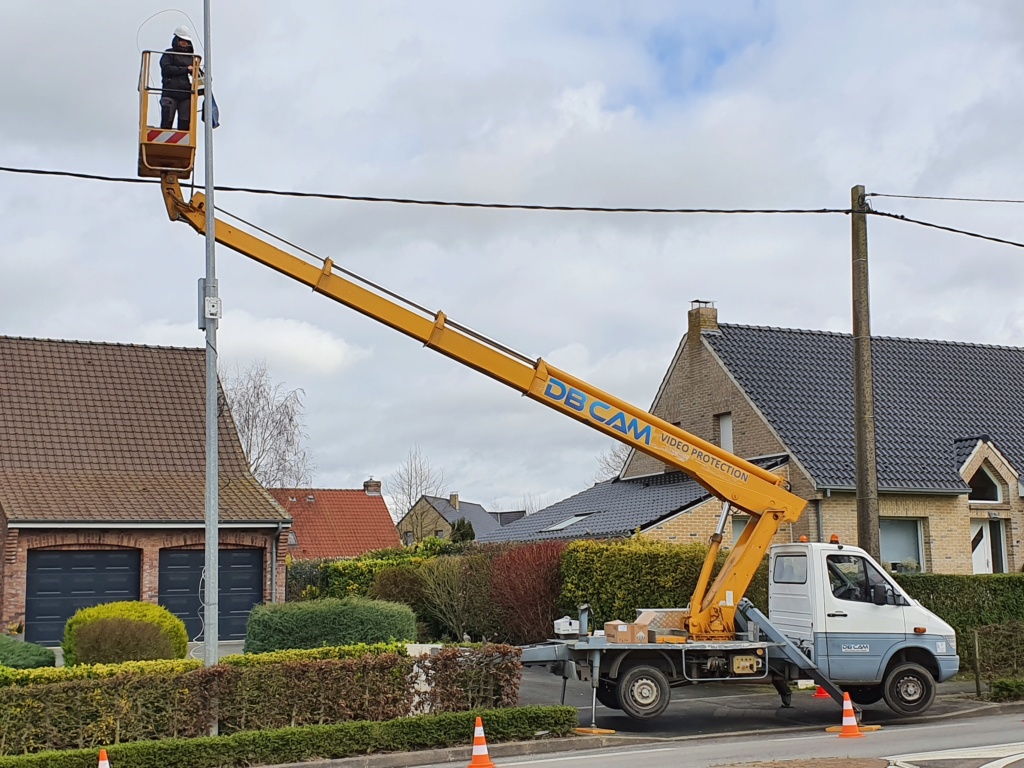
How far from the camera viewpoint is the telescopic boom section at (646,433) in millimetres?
14695

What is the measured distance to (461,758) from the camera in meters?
13.1

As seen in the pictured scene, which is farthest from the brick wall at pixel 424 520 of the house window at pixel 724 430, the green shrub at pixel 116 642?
the green shrub at pixel 116 642

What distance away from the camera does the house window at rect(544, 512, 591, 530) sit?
2787cm

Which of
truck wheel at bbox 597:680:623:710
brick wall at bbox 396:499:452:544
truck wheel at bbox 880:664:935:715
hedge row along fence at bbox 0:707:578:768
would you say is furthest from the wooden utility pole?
brick wall at bbox 396:499:452:544

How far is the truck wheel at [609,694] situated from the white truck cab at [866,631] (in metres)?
2.72

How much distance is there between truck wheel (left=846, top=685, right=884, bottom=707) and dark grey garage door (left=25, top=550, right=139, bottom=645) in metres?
16.4

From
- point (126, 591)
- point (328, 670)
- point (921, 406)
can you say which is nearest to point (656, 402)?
point (921, 406)

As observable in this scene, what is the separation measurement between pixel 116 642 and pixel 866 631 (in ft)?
32.5

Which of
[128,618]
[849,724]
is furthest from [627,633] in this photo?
[128,618]

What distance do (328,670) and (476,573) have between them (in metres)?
11.8

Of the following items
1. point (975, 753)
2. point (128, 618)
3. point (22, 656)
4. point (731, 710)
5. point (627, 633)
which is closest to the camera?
point (975, 753)

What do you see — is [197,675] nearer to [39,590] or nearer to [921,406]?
[39,590]

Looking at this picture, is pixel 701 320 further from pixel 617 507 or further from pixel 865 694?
pixel 865 694

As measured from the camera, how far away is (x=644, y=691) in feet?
48.3
